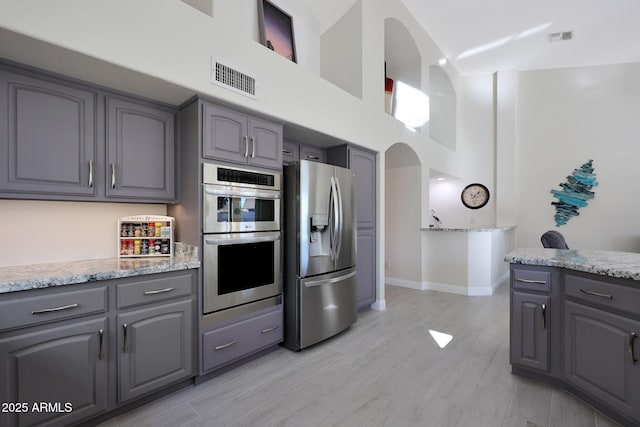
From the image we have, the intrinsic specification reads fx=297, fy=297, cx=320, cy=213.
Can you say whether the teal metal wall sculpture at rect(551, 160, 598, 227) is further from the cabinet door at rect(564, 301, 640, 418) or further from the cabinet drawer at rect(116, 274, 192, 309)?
the cabinet drawer at rect(116, 274, 192, 309)

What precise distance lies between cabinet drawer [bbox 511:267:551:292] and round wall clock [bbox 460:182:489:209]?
451 cm

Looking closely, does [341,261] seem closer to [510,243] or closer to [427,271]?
[427,271]

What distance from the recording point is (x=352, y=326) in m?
3.29

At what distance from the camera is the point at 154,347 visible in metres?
1.90

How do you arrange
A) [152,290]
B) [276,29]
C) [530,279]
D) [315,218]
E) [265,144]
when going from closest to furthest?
[152,290] → [530,279] → [265,144] → [315,218] → [276,29]

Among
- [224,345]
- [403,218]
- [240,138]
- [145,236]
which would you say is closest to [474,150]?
[403,218]

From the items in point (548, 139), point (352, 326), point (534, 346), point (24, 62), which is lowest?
point (352, 326)

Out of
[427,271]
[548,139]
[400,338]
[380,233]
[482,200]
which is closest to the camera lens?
[400,338]

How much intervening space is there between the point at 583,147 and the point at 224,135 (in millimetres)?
6631

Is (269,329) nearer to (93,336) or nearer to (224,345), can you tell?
(224,345)

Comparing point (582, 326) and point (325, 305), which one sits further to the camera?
point (325, 305)

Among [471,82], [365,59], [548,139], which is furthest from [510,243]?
[365,59]

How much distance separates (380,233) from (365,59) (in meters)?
2.15

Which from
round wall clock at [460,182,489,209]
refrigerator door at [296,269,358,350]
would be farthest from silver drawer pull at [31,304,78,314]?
round wall clock at [460,182,489,209]
